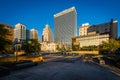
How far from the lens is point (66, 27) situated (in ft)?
609

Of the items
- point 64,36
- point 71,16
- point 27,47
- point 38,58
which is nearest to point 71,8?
point 71,16

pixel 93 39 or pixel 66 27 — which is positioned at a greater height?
pixel 66 27

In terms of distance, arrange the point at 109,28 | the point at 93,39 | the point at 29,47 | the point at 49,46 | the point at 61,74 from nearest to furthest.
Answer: the point at 61,74 → the point at 29,47 → the point at 93,39 → the point at 109,28 → the point at 49,46

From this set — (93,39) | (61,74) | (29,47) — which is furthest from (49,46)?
(61,74)

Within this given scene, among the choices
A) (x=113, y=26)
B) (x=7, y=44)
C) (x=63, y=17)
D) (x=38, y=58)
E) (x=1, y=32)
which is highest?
(x=63, y=17)

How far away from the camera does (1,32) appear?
1426cm

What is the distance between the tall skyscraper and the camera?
591 ft

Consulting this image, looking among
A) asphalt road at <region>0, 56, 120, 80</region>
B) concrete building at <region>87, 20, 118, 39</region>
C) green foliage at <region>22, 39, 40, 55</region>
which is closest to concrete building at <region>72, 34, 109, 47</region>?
concrete building at <region>87, 20, 118, 39</region>

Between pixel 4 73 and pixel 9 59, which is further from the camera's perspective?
pixel 9 59

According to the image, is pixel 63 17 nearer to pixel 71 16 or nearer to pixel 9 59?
pixel 71 16

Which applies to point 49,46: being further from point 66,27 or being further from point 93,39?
point 93,39

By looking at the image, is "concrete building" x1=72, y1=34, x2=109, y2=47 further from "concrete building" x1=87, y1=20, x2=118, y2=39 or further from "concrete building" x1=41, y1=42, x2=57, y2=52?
"concrete building" x1=41, y1=42, x2=57, y2=52

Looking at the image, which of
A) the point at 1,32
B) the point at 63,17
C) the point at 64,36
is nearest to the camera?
the point at 1,32

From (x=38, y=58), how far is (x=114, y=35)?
133m
